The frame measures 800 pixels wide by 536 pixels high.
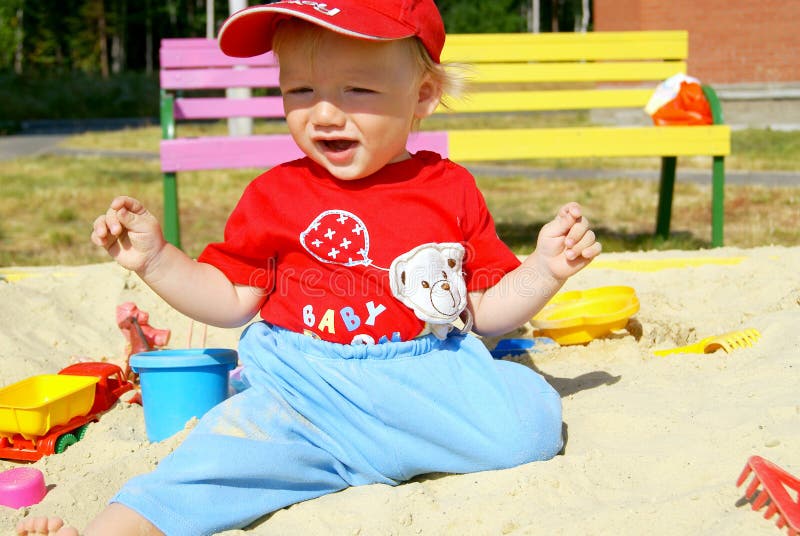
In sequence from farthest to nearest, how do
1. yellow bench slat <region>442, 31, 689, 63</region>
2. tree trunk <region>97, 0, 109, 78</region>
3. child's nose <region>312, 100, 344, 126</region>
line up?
tree trunk <region>97, 0, 109, 78</region>
yellow bench slat <region>442, 31, 689, 63</region>
child's nose <region>312, 100, 344, 126</region>

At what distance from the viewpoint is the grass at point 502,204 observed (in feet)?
17.5

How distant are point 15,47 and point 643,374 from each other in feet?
104

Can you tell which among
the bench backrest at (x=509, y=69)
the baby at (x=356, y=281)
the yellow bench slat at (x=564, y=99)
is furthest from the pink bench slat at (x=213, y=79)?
the baby at (x=356, y=281)

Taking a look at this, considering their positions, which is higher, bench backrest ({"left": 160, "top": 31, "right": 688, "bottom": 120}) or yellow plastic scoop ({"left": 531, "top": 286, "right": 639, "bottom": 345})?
bench backrest ({"left": 160, "top": 31, "right": 688, "bottom": 120})

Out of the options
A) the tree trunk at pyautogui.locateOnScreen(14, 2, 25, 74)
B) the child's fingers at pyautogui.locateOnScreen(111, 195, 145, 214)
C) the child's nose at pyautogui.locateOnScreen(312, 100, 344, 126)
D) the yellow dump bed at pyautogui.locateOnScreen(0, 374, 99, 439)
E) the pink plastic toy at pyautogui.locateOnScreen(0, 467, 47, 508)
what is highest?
the tree trunk at pyautogui.locateOnScreen(14, 2, 25, 74)

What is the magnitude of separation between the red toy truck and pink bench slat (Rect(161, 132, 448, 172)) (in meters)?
2.04

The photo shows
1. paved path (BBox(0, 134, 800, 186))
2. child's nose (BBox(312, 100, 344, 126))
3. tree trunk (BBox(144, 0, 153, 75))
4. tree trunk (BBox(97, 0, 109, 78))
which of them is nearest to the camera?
child's nose (BBox(312, 100, 344, 126))

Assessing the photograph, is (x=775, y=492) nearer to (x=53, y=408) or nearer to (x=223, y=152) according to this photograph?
(x=53, y=408)

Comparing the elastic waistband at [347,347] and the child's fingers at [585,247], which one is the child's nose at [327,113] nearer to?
the elastic waistband at [347,347]

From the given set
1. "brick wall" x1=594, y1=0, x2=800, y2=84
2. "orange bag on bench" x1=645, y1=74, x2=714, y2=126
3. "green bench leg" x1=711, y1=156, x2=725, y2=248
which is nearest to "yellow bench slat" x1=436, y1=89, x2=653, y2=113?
"orange bag on bench" x1=645, y1=74, x2=714, y2=126

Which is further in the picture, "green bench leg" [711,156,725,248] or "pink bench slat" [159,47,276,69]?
"pink bench slat" [159,47,276,69]

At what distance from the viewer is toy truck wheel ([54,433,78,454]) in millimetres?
2393

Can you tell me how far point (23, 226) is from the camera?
6.00 m

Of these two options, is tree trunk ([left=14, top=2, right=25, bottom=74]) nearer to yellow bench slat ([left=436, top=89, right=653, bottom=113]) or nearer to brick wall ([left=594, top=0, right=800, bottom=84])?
brick wall ([left=594, top=0, right=800, bottom=84])
